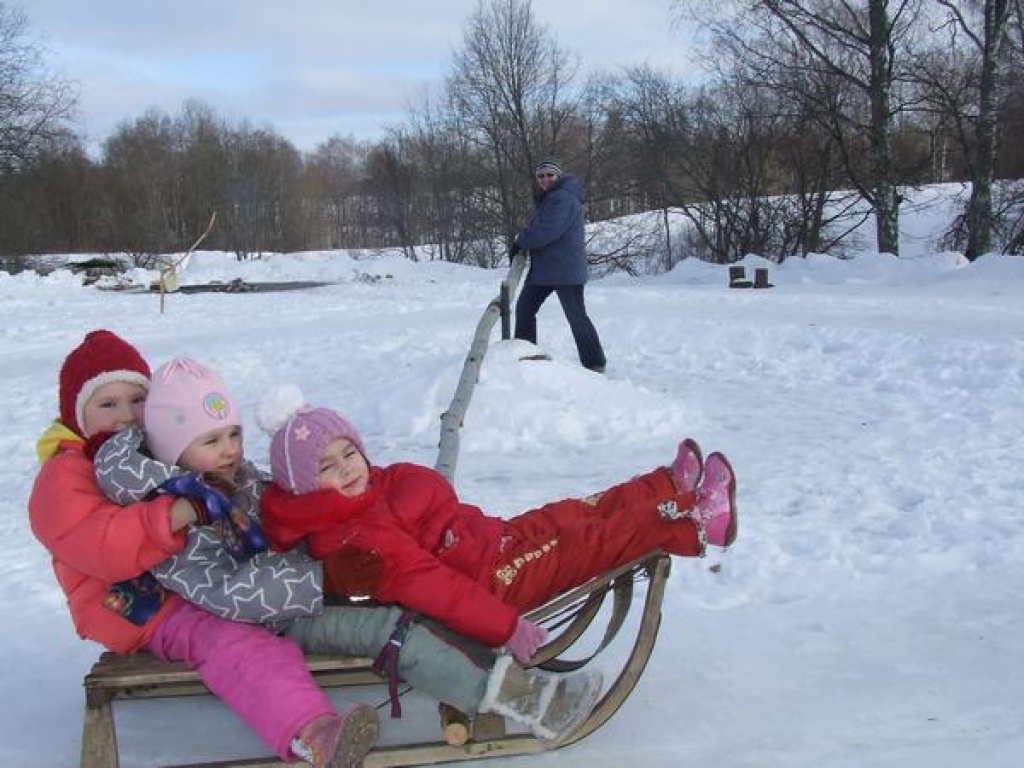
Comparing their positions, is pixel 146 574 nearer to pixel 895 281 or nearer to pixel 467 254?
pixel 895 281

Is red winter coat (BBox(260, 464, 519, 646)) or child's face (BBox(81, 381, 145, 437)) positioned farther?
child's face (BBox(81, 381, 145, 437))

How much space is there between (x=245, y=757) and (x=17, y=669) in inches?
42.6

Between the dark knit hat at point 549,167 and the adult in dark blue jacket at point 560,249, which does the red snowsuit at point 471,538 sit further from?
the dark knit hat at point 549,167

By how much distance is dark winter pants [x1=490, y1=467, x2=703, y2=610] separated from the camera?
274 centimetres

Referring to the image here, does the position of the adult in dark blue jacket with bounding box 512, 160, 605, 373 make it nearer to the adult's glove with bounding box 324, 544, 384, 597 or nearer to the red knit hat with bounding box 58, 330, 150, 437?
the red knit hat with bounding box 58, 330, 150, 437

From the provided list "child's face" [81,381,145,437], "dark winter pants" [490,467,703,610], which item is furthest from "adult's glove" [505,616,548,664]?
"child's face" [81,381,145,437]

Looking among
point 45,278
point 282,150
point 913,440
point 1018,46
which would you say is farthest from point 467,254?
point 913,440

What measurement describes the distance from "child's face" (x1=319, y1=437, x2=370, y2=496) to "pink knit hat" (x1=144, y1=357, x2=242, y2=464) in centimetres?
38

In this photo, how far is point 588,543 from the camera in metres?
2.76

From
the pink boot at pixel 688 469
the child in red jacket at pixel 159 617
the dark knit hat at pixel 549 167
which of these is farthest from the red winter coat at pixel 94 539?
the dark knit hat at pixel 549 167

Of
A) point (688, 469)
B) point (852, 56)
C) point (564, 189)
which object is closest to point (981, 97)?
point (852, 56)

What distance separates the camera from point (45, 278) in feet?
75.0

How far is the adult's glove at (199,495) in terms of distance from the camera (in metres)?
2.40

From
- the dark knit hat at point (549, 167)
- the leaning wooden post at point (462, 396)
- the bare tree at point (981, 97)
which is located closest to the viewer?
the leaning wooden post at point (462, 396)
